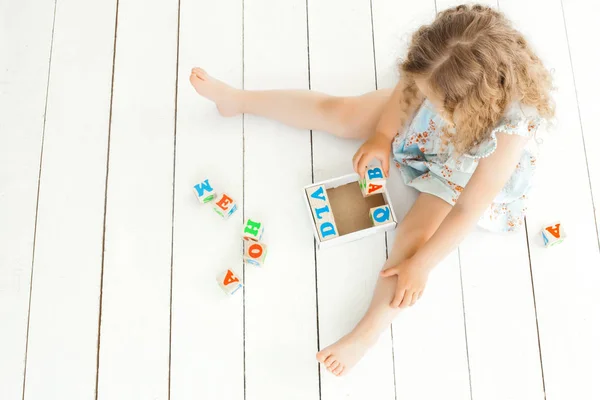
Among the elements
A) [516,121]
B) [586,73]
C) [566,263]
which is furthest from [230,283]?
[586,73]

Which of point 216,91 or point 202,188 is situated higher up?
point 216,91

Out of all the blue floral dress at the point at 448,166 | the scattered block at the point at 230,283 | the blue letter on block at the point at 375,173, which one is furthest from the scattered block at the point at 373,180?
the scattered block at the point at 230,283

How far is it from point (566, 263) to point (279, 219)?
710 mm

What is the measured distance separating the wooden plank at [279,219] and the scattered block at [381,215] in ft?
0.55

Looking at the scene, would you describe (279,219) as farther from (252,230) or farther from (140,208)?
(140,208)

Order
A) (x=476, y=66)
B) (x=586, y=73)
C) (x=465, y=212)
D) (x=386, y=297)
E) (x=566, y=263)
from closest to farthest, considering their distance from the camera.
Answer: (x=476, y=66) < (x=465, y=212) < (x=386, y=297) < (x=566, y=263) < (x=586, y=73)

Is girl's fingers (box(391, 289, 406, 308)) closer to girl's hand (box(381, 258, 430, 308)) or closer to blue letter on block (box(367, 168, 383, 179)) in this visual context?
girl's hand (box(381, 258, 430, 308))

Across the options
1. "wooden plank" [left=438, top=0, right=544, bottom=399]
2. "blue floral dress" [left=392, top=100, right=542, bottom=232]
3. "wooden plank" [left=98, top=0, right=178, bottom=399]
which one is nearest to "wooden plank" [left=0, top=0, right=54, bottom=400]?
"wooden plank" [left=98, top=0, right=178, bottom=399]

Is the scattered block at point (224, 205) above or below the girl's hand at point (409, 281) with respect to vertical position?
above

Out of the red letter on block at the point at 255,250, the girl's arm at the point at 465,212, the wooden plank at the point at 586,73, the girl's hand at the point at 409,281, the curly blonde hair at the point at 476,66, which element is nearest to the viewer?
the curly blonde hair at the point at 476,66

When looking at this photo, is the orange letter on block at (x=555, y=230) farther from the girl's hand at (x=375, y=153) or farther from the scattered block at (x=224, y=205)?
the scattered block at (x=224, y=205)

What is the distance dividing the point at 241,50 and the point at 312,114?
30 centimetres

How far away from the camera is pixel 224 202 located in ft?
4.20

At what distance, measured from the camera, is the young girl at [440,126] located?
0.94m
